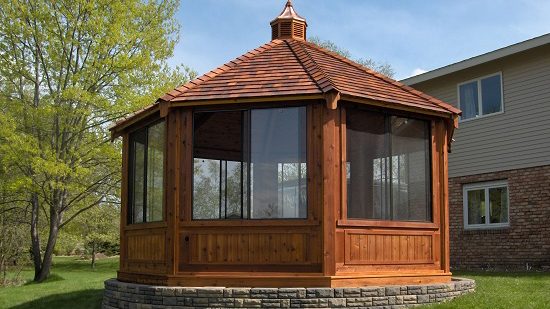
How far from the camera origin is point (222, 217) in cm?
906

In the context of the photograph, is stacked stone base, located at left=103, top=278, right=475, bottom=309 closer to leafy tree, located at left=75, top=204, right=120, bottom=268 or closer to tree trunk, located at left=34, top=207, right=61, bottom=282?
tree trunk, located at left=34, top=207, right=61, bottom=282

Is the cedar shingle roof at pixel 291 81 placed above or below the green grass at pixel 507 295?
above

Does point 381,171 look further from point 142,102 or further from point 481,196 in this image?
point 142,102

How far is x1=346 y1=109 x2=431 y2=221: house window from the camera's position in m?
9.17

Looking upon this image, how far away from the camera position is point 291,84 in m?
9.20

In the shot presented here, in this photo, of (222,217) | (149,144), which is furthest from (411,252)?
(149,144)

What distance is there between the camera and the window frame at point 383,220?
8891mm

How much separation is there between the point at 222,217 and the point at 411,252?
2866mm

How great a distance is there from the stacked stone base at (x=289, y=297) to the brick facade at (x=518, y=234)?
22.1ft

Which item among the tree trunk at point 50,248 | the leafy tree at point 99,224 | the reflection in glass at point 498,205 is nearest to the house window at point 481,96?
the reflection in glass at point 498,205

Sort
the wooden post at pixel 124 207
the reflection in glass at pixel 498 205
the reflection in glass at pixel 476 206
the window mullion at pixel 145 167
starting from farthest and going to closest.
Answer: the reflection in glass at pixel 476 206, the reflection in glass at pixel 498 205, the wooden post at pixel 124 207, the window mullion at pixel 145 167

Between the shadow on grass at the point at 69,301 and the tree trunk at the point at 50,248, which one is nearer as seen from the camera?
the shadow on grass at the point at 69,301

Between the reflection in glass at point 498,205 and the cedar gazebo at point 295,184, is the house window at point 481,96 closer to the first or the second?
the reflection in glass at point 498,205

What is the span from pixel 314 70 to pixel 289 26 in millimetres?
2414
